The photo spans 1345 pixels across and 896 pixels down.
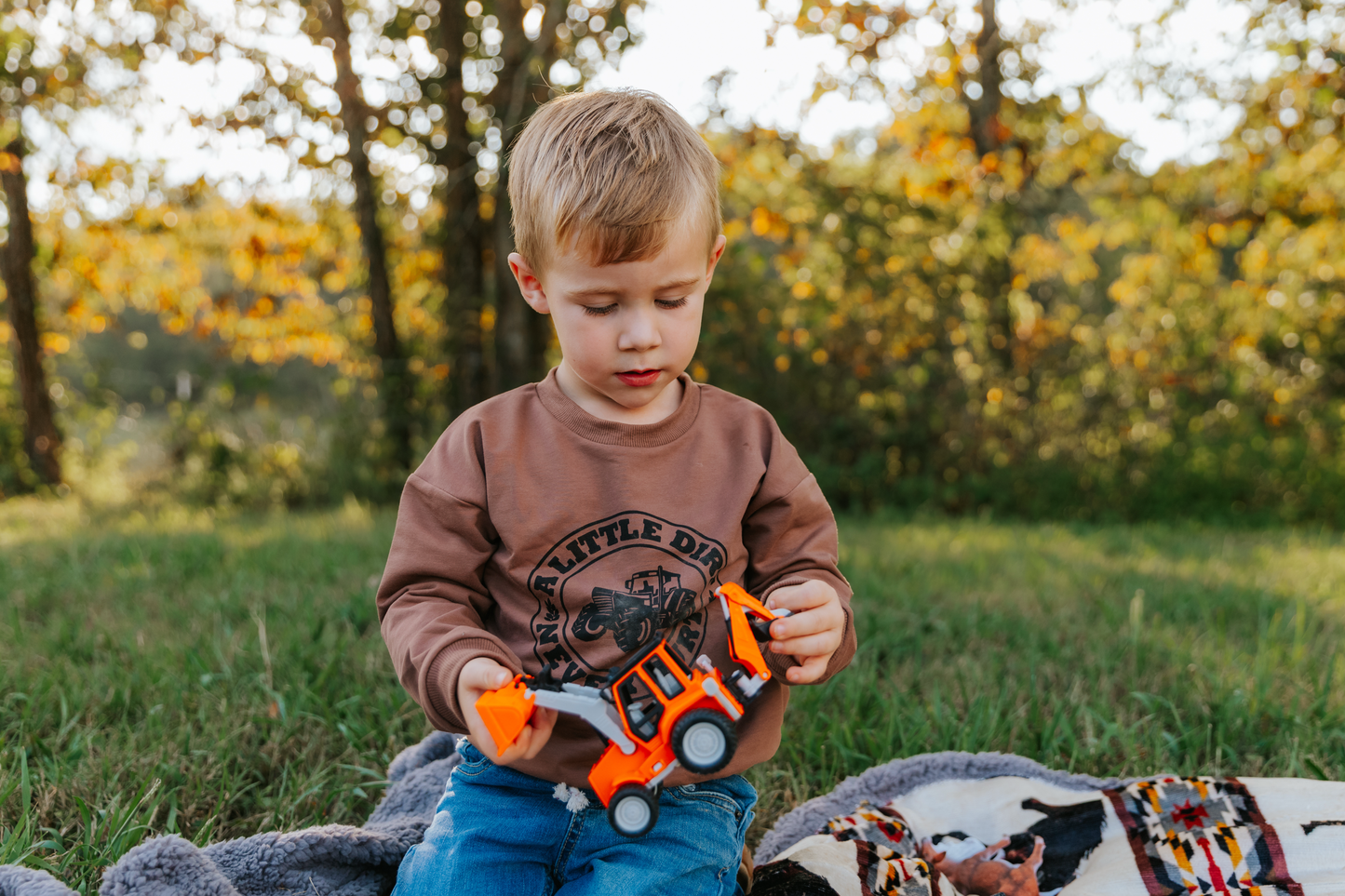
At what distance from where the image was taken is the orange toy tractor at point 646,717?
3.77 ft

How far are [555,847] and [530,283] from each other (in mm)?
934

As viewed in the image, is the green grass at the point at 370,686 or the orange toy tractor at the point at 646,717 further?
the green grass at the point at 370,686

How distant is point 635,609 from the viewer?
1.48 metres

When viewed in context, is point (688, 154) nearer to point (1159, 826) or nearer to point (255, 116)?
point (1159, 826)

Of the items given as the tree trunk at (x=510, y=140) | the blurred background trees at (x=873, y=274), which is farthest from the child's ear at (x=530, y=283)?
the blurred background trees at (x=873, y=274)

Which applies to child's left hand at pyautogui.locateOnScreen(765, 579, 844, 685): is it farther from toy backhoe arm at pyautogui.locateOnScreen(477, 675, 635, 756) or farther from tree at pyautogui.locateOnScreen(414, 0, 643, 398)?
tree at pyautogui.locateOnScreen(414, 0, 643, 398)

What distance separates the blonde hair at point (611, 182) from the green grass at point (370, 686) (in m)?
1.27

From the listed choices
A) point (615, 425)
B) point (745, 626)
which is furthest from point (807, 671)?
point (615, 425)

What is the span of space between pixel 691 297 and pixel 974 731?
1374 mm

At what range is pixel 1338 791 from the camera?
5.76ft

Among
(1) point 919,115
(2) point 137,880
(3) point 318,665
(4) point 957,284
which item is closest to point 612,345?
(2) point 137,880

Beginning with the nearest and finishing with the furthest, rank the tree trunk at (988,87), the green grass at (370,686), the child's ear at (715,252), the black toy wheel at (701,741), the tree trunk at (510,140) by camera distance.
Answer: the black toy wheel at (701,741) < the child's ear at (715,252) < the green grass at (370,686) < the tree trunk at (510,140) < the tree trunk at (988,87)

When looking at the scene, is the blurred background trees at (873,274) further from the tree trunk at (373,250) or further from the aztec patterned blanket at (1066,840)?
the aztec patterned blanket at (1066,840)

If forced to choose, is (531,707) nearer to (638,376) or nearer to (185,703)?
(638,376)
